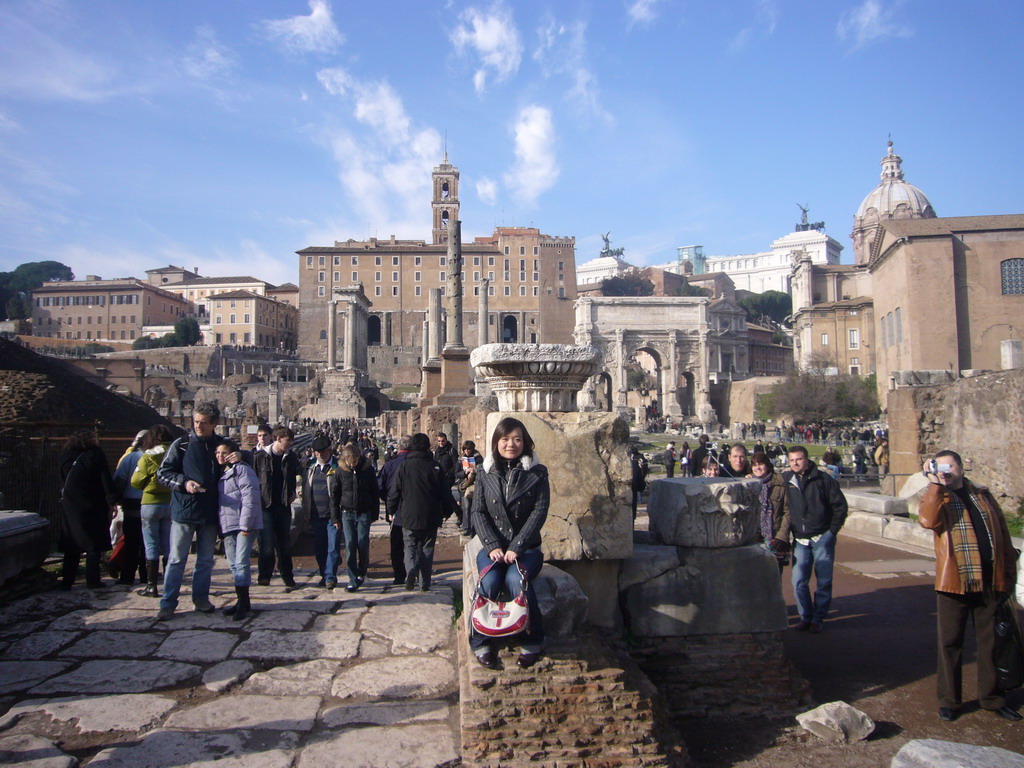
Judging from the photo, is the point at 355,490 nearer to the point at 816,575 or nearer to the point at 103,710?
the point at 103,710

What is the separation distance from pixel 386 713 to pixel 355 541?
2.43 metres

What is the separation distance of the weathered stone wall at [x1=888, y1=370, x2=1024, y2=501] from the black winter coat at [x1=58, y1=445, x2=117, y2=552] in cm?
1000

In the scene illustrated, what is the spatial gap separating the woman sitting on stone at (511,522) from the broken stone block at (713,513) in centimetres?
98

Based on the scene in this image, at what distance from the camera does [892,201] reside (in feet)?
182

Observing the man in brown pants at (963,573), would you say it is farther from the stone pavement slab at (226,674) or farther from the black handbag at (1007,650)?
the stone pavement slab at (226,674)

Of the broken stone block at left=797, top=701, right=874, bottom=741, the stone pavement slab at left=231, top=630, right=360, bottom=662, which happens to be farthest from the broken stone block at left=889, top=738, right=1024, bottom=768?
the stone pavement slab at left=231, top=630, right=360, bottom=662

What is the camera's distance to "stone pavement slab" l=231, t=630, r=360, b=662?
12.8ft

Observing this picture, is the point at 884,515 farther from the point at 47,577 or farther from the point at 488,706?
the point at 47,577

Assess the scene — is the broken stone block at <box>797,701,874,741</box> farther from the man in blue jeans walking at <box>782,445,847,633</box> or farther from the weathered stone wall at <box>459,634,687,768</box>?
the man in blue jeans walking at <box>782,445,847,633</box>

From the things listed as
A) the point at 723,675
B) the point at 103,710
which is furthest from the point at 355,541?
the point at 723,675

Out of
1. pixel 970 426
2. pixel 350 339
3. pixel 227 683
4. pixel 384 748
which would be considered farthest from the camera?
pixel 350 339

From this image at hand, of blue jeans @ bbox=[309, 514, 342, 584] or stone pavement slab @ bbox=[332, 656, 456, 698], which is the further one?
blue jeans @ bbox=[309, 514, 342, 584]

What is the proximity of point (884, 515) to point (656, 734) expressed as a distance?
24.5ft

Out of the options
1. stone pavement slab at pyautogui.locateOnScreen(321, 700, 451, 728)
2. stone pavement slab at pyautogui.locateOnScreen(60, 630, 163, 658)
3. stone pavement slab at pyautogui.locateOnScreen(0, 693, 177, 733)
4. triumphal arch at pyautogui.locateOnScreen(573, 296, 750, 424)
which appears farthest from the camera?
triumphal arch at pyautogui.locateOnScreen(573, 296, 750, 424)
